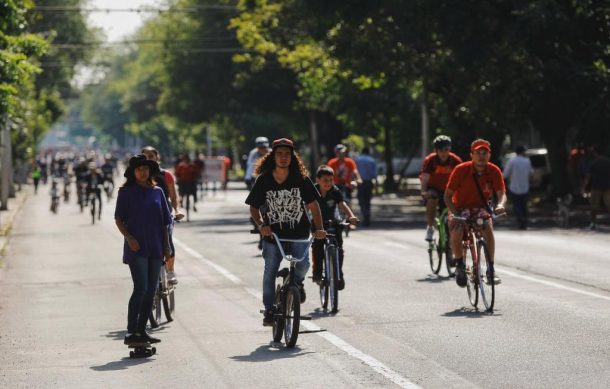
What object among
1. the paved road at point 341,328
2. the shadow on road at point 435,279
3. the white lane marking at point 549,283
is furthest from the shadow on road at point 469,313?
the shadow on road at point 435,279

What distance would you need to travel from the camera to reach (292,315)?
39.0ft

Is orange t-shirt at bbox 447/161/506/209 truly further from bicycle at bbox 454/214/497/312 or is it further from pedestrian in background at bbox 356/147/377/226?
pedestrian in background at bbox 356/147/377/226

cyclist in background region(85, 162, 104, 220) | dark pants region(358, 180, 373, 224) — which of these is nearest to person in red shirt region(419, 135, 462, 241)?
dark pants region(358, 180, 373, 224)

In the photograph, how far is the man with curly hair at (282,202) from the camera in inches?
469

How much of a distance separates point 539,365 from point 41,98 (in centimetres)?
6876

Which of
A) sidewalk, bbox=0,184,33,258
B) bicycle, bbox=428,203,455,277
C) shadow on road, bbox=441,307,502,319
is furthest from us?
sidewalk, bbox=0,184,33,258

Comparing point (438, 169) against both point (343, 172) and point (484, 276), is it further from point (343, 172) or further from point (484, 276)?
point (343, 172)

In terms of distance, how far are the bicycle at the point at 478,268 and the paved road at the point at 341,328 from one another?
0.21 metres

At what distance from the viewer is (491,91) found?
122ft

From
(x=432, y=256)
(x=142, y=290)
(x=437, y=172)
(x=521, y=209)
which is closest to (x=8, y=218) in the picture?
(x=521, y=209)

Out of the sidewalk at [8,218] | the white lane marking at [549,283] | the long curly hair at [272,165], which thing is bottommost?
the sidewalk at [8,218]

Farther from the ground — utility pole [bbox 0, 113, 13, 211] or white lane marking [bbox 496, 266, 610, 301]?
utility pole [bbox 0, 113, 13, 211]

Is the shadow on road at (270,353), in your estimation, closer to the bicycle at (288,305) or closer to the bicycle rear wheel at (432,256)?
the bicycle at (288,305)

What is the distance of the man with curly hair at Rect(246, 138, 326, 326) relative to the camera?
11906mm
